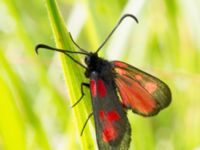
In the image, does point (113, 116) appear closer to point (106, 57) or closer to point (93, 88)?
point (93, 88)

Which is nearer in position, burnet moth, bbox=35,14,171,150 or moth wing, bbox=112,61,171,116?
burnet moth, bbox=35,14,171,150

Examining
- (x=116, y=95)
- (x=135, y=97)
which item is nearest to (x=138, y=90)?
(x=135, y=97)

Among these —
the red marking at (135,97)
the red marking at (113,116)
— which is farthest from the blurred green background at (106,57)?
the red marking at (113,116)

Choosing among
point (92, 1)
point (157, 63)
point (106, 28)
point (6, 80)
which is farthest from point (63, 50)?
point (157, 63)

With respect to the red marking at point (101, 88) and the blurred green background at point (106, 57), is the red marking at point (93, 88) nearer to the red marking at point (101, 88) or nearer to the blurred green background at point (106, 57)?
the red marking at point (101, 88)

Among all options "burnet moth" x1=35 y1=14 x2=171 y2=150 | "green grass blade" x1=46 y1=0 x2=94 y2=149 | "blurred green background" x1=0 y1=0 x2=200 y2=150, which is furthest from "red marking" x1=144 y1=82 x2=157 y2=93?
"green grass blade" x1=46 y1=0 x2=94 y2=149

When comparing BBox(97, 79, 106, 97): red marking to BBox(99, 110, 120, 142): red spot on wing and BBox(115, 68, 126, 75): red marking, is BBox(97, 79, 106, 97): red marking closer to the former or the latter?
BBox(99, 110, 120, 142): red spot on wing

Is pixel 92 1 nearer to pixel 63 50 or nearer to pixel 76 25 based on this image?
pixel 76 25
